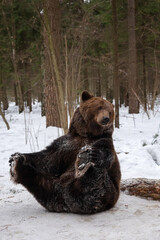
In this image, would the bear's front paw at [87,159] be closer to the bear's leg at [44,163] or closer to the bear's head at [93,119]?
the bear's head at [93,119]

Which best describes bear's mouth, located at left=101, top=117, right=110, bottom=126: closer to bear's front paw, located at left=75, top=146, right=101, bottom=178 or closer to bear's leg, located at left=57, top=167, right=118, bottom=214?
bear's front paw, located at left=75, top=146, right=101, bottom=178

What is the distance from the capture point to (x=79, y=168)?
2.01m

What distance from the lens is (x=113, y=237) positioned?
168 centimetres

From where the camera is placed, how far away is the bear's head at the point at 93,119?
2.30 meters

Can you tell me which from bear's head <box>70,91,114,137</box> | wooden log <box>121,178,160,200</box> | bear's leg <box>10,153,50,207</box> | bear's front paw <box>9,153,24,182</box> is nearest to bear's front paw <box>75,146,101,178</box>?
bear's head <box>70,91,114,137</box>

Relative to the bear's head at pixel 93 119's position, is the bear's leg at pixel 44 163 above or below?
below

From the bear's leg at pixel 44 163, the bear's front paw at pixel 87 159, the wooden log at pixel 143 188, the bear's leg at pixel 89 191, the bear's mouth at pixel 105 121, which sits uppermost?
the bear's mouth at pixel 105 121

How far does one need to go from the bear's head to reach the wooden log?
1.07 metres

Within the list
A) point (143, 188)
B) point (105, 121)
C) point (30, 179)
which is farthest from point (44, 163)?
point (143, 188)

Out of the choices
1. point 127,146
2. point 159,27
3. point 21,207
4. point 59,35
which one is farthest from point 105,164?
point 159,27

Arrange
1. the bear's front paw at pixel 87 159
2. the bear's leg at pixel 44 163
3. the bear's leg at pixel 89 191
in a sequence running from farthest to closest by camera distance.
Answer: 1. the bear's leg at pixel 44 163
2. the bear's leg at pixel 89 191
3. the bear's front paw at pixel 87 159

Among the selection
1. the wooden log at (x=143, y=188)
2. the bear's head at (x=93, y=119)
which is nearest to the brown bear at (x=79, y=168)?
the bear's head at (x=93, y=119)

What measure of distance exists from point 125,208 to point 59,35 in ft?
21.1

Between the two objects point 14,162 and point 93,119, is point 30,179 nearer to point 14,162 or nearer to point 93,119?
point 14,162
